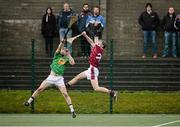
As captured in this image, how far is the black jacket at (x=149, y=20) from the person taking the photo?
2883 cm

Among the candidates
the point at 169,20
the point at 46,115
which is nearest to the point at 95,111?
the point at 46,115

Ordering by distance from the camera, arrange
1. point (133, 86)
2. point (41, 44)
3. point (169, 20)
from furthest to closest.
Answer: point (41, 44), point (169, 20), point (133, 86)

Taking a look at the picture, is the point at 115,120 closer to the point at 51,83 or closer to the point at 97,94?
the point at 51,83

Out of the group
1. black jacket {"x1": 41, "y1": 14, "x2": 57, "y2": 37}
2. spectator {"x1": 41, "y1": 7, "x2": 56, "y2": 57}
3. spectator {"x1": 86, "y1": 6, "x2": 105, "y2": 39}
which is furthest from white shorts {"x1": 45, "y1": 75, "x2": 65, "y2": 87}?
black jacket {"x1": 41, "y1": 14, "x2": 57, "y2": 37}

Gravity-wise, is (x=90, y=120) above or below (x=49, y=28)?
below

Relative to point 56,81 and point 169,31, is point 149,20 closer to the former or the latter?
point 169,31

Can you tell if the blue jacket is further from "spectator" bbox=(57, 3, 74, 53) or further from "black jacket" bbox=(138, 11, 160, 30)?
"black jacket" bbox=(138, 11, 160, 30)

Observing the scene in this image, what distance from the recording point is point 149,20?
2883 centimetres

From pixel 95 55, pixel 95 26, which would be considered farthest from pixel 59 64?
pixel 95 26

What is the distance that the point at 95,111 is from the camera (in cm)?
2242

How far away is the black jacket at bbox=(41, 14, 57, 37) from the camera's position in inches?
1139

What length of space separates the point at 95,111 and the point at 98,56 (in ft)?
7.44

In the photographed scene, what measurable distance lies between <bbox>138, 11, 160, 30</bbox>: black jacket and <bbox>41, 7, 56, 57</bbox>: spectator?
3.49m

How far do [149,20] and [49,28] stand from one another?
13.1 feet
